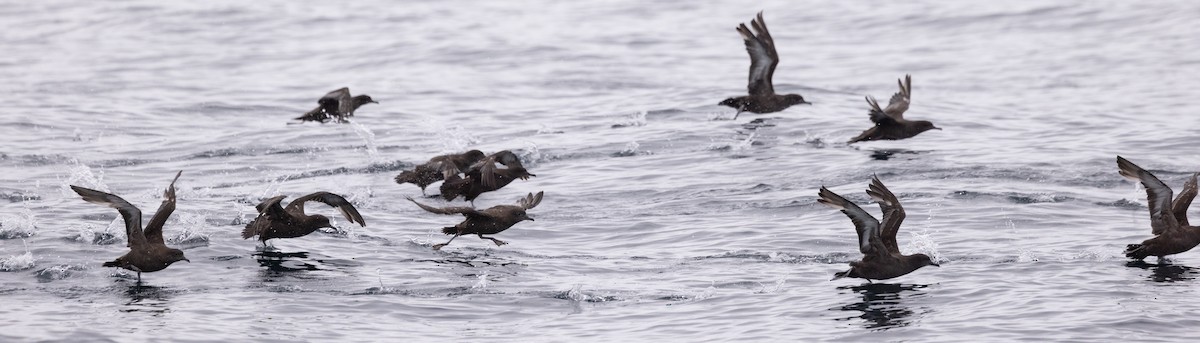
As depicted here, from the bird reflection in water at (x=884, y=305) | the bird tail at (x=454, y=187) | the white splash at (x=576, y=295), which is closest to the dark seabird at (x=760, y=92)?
the bird tail at (x=454, y=187)

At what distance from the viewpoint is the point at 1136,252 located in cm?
1179

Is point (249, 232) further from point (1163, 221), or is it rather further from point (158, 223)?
point (1163, 221)

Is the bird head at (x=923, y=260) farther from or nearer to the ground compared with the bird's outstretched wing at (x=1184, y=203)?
nearer to the ground

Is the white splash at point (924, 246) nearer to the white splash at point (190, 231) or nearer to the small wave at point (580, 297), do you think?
the small wave at point (580, 297)

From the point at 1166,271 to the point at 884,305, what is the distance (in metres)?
2.56

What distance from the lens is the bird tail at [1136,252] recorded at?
11.7 metres

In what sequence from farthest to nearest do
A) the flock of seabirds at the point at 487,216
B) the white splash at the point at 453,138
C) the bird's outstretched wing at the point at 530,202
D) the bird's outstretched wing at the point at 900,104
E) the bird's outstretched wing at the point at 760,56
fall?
the bird's outstretched wing at the point at 760,56 < the white splash at the point at 453,138 < the bird's outstretched wing at the point at 900,104 < the bird's outstretched wing at the point at 530,202 < the flock of seabirds at the point at 487,216

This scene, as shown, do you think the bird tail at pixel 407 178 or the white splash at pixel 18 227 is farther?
the bird tail at pixel 407 178

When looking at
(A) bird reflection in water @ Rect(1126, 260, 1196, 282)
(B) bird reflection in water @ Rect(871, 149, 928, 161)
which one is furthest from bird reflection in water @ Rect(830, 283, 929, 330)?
(B) bird reflection in water @ Rect(871, 149, 928, 161)

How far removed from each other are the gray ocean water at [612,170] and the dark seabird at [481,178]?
1.06ft

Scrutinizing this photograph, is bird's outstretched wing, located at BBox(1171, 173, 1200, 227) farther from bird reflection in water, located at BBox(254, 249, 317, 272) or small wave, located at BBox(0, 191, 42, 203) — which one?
small wave, located at BBox(0, 191, 42, 203)

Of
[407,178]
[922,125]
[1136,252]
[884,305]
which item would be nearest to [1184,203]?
[1136,252]

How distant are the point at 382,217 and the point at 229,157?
14.5 ft

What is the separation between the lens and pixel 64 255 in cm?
1194
